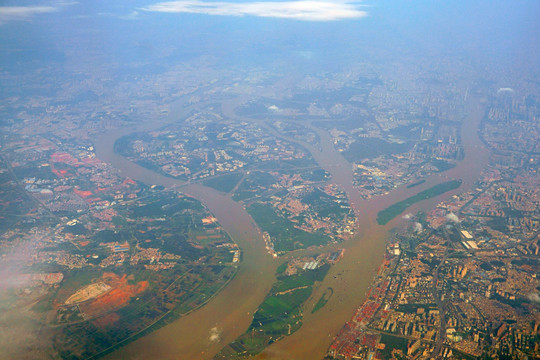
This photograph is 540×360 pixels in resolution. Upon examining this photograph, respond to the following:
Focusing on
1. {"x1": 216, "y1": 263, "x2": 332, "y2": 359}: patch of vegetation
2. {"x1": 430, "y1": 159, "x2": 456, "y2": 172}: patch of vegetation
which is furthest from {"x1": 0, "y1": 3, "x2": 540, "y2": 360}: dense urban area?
{"x1": 430, "y1": 159, "x2": 456, "y2": 172}: patch of vegetation

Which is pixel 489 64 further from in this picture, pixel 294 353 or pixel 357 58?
pixel 294 353

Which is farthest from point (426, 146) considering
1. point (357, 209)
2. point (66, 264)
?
point (66, 264)

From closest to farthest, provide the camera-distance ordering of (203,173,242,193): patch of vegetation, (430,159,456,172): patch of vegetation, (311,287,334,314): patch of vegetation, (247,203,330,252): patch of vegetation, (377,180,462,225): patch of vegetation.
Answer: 1. (311,287,334,314): patch of vegetation
2. (247,203,330,252): patch of vegetation
3. (377,180,462,225): patch of vegetation
4. (203,173,242,193): patch of vegetation
5. (430,159,456,172): patch of vegetation

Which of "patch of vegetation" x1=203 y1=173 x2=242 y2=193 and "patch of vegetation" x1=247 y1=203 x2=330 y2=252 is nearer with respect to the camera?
"patch of vegetation" x1=247 y1=203 x2=330 y2=252

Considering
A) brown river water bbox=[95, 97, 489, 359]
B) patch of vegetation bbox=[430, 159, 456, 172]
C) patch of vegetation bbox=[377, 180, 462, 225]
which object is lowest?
brown river water bbox=[95, 97, 489, 359]

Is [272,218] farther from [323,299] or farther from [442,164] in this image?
[442,164]

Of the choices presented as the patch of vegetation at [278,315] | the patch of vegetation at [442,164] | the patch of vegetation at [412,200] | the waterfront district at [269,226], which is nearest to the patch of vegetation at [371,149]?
the waterfront district at [269,226]

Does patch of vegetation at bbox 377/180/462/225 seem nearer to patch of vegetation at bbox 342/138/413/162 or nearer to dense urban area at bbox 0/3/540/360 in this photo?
dense urban area at bbox 0/3/540/360
